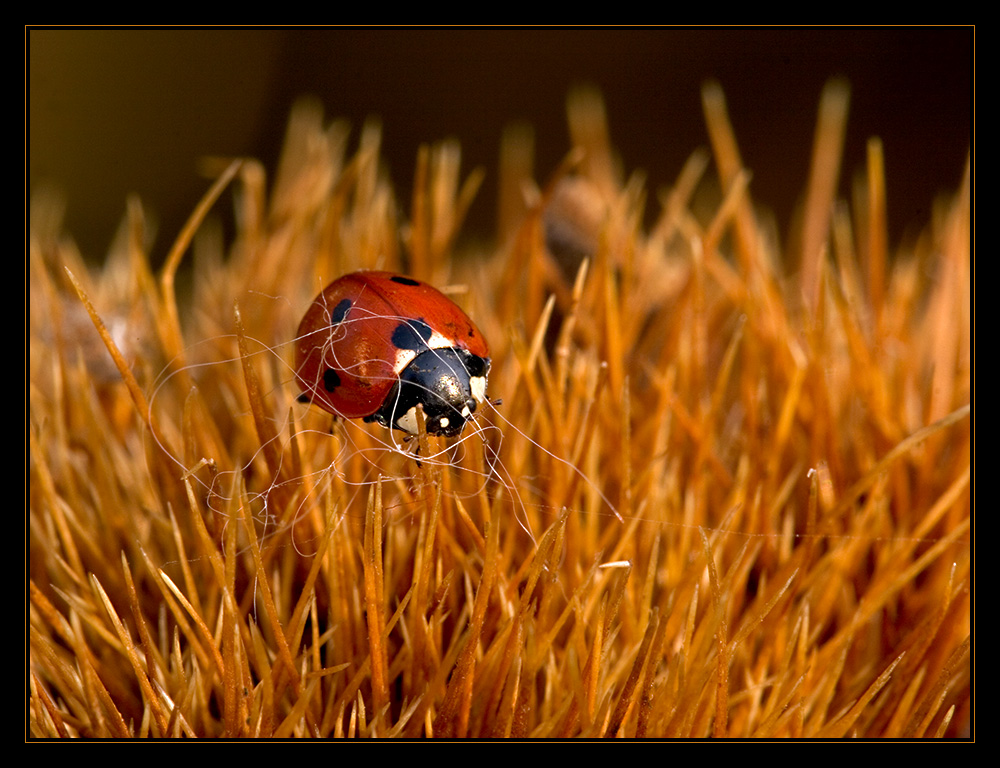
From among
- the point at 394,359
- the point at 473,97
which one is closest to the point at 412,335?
the point at 394,359

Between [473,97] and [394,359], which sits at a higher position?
[473,97]

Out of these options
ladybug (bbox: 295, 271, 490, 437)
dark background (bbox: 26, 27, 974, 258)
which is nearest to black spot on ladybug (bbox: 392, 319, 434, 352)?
ladybug (bbox: 295, 271, 490, 437)

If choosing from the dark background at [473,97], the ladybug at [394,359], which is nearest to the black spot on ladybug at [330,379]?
the ladybug at [394,359]

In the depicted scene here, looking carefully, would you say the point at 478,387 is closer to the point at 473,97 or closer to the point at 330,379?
the point at 330,379

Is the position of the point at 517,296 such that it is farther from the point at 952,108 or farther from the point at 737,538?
the point at 952,108

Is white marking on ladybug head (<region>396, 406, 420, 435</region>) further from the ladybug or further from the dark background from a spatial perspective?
the dark background

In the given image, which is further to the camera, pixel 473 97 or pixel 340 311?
pixel 473 97

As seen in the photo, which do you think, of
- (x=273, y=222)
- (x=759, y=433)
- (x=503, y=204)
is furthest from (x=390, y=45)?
(x=759, y=433)
